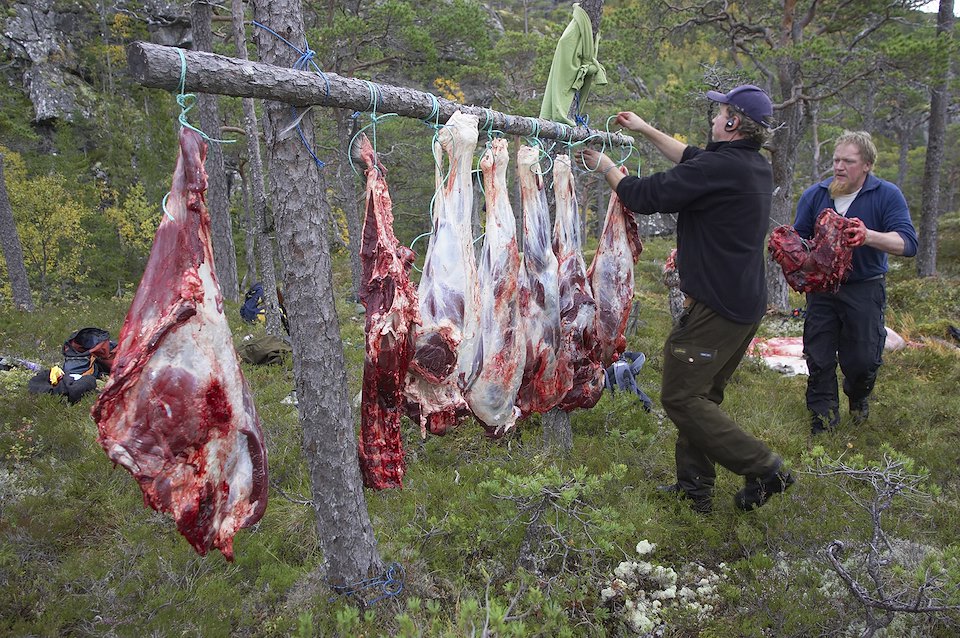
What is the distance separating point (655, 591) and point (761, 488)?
1.01 m

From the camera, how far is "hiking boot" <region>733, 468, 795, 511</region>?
Result: 3490 mm

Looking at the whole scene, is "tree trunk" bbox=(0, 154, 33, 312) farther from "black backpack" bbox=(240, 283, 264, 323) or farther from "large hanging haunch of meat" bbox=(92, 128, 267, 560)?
"large hanging haunch of meat" bbox=(92, 128, 267, 560)

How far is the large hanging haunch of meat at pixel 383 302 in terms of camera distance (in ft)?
8.09

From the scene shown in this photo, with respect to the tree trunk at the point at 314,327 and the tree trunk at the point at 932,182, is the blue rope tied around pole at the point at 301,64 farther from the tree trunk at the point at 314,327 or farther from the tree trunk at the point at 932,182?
the tree trunk at the point at 932,182

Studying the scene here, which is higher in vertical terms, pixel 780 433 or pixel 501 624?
pixel 501 624

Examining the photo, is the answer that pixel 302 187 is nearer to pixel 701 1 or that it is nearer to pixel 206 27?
pixel 206 27

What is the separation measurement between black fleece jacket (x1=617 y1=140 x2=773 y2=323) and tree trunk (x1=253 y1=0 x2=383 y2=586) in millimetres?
1762

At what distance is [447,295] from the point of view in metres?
2.70

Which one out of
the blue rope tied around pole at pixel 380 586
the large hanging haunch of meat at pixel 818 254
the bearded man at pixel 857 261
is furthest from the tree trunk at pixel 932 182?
the blue rope tied around pole at pixel 380 586

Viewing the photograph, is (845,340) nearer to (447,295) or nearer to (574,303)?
(574,303)

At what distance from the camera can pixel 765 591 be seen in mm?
3023

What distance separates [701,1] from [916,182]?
25.6 meters

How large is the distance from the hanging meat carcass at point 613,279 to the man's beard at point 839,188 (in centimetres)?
239

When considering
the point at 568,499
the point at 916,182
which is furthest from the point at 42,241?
the point at 916,182
